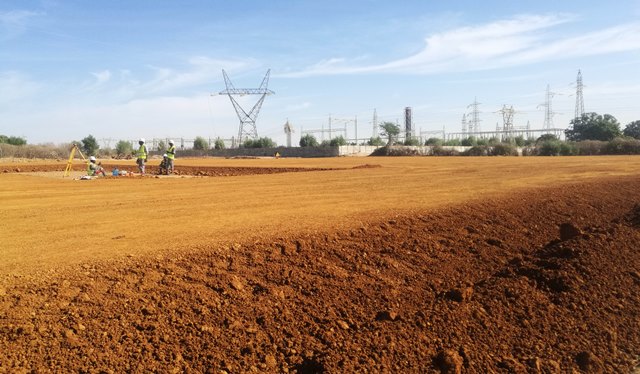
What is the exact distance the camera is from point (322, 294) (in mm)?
7336

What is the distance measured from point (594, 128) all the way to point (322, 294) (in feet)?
339

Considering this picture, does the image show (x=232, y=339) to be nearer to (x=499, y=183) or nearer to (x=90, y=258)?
(x=90, y=258)

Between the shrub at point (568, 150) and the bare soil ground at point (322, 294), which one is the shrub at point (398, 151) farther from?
the bare soil ground at point (322, 294)

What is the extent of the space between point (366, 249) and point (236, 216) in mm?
3615

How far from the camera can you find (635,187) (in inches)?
770

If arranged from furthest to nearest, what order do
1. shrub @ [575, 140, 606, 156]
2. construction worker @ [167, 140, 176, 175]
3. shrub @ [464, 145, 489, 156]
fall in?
shrub @ [464, 145, 489, 156] < shrub @ [575, 140, 606, 156] < construction worker @ [167, 140, 176, 175]

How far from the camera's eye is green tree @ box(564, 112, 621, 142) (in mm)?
95238

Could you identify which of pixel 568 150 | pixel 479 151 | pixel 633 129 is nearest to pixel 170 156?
pixel 479 151

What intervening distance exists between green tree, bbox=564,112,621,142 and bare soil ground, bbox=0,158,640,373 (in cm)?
9423

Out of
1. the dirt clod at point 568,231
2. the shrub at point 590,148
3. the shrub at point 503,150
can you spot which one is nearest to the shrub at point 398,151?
the shrub at point 503,150

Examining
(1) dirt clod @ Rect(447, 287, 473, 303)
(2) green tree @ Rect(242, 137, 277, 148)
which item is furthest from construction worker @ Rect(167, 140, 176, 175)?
(2) green tree @ Rect(242, 137, 277, 148)

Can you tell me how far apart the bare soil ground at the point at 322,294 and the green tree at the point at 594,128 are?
309 ft

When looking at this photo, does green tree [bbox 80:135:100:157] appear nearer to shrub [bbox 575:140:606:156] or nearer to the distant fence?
the distant fence

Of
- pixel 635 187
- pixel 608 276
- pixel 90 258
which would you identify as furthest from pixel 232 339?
pixel 635 187
